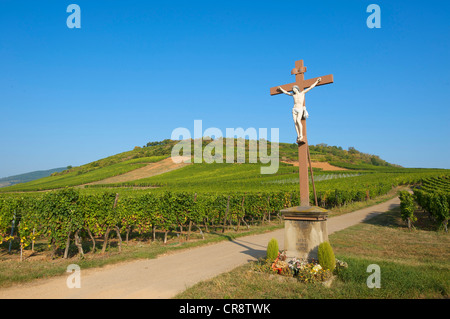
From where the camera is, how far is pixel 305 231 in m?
7.00

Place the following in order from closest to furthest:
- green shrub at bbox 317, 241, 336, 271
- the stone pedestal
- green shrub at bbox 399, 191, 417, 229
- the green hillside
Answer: green shrub at bbox 317, 241, 336, 271
the stone pedestal
green shrub at bbox 399, 191, 417, 229
the green hillside

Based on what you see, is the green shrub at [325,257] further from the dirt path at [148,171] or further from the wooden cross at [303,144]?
the dirt path at [148,171]

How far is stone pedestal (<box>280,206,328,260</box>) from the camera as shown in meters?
6.86

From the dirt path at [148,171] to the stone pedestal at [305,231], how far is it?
62865 millimetres

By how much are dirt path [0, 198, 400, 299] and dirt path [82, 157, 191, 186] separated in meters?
60.1

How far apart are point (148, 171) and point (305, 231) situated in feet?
236

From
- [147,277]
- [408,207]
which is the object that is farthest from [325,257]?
[408,207]

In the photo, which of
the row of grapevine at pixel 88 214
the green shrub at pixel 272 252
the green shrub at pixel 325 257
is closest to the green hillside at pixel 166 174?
the row of grapevine at pixel 88 214

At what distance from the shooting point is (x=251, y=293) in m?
5.54

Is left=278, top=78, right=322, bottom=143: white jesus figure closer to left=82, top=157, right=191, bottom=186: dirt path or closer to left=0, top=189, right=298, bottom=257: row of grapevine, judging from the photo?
left=0, top=189, right=298, bottom=257: row of grapevine

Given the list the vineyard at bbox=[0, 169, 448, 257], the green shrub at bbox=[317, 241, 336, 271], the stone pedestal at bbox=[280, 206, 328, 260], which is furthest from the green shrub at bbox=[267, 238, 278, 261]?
the vineyard at bbox=[0, 169, 448, 257]

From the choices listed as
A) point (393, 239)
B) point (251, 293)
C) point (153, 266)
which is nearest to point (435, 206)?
point (393, 239)
